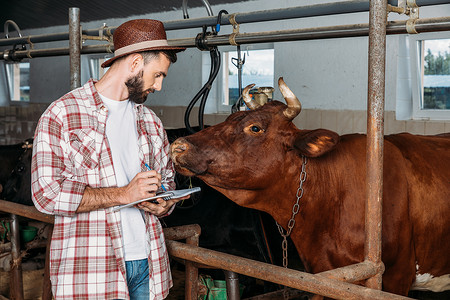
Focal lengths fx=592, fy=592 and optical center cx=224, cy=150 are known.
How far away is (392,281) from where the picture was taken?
2855 mm

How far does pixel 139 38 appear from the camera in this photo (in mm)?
2170

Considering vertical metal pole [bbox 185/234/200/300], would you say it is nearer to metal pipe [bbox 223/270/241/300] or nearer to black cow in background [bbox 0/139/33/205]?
metal pipe [bbox 223/270/241/300]

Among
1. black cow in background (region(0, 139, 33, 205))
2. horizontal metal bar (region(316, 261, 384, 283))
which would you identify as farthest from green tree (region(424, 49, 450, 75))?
black cow in background (region(0, 139, 33, 205))

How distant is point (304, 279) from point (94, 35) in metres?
2.49

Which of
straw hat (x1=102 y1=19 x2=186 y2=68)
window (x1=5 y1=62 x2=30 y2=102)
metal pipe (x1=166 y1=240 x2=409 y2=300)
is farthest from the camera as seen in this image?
window (x1=5 y1=62 x2=30 y2=102)

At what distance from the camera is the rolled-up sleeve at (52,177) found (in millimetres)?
2018

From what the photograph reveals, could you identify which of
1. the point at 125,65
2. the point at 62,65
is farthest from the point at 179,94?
the point at 125,65

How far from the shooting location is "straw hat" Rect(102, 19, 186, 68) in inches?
85.3

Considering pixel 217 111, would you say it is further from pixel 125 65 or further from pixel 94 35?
pixel 125 65

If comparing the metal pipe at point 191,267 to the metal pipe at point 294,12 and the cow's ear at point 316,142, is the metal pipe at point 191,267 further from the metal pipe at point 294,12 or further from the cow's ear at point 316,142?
the metal pipe at point 294,12

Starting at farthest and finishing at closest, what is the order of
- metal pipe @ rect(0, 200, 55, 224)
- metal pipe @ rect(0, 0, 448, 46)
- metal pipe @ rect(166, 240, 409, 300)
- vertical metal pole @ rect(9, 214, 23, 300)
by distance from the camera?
vertical metal pole @ rect(9, 214, 23, 300), metal pipe @ rect(0, 200, 55, 224), metal pipe @ rect(0, 0, 448, 46), metal pipe @ rect(166, 240, 409, 300)

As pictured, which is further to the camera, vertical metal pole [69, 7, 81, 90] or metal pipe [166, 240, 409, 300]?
vertical metal pole [69, 7, 81, 90]

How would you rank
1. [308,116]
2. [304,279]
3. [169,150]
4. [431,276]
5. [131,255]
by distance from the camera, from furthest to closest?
[308,116], [431,276], [169,150], [131,255], [304,279]

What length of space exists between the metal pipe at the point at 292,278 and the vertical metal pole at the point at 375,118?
0.27 metres
